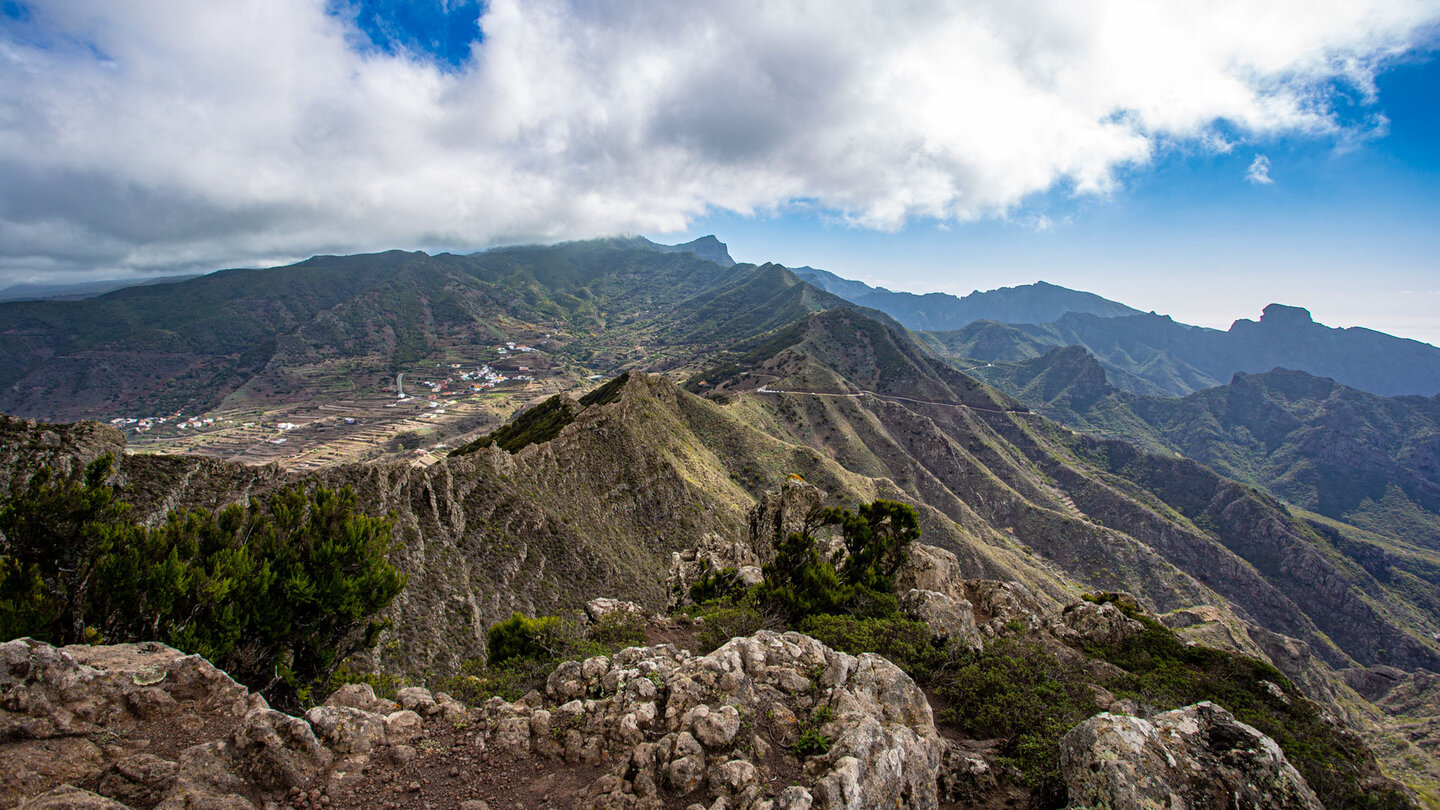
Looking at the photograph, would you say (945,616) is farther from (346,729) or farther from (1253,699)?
(346,729)

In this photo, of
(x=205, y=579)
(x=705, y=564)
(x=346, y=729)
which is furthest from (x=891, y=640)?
(x=205, y=579)

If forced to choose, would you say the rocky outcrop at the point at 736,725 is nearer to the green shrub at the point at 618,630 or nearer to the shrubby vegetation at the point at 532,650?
the shrubby vegetation at the point at 532,650

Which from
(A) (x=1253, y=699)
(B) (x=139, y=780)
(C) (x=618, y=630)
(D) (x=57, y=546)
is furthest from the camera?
(C) (x=618, y=630)

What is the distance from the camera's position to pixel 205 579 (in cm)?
1582

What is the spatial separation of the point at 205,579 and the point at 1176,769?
2787 cm

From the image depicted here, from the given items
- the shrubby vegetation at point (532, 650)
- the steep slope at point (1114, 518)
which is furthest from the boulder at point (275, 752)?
the steep slope at point (1114, 518)

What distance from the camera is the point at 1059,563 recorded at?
413 ft

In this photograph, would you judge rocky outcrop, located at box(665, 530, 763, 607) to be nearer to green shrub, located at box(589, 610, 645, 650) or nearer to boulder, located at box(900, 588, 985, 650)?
green shrub, located at box(589, 610, 645, 650)

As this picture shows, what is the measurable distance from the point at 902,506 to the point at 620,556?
29146 mm

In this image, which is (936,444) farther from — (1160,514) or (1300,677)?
(1300,677)

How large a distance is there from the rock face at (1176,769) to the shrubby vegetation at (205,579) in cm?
2381

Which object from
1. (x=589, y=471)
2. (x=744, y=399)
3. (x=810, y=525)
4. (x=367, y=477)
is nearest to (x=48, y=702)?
(x=367, y=477)

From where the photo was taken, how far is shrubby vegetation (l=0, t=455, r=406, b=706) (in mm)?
14508

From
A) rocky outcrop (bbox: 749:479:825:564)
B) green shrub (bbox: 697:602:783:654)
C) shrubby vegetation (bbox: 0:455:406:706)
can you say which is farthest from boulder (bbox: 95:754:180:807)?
rocky outcrop (bbox: 749:479:825:564)
